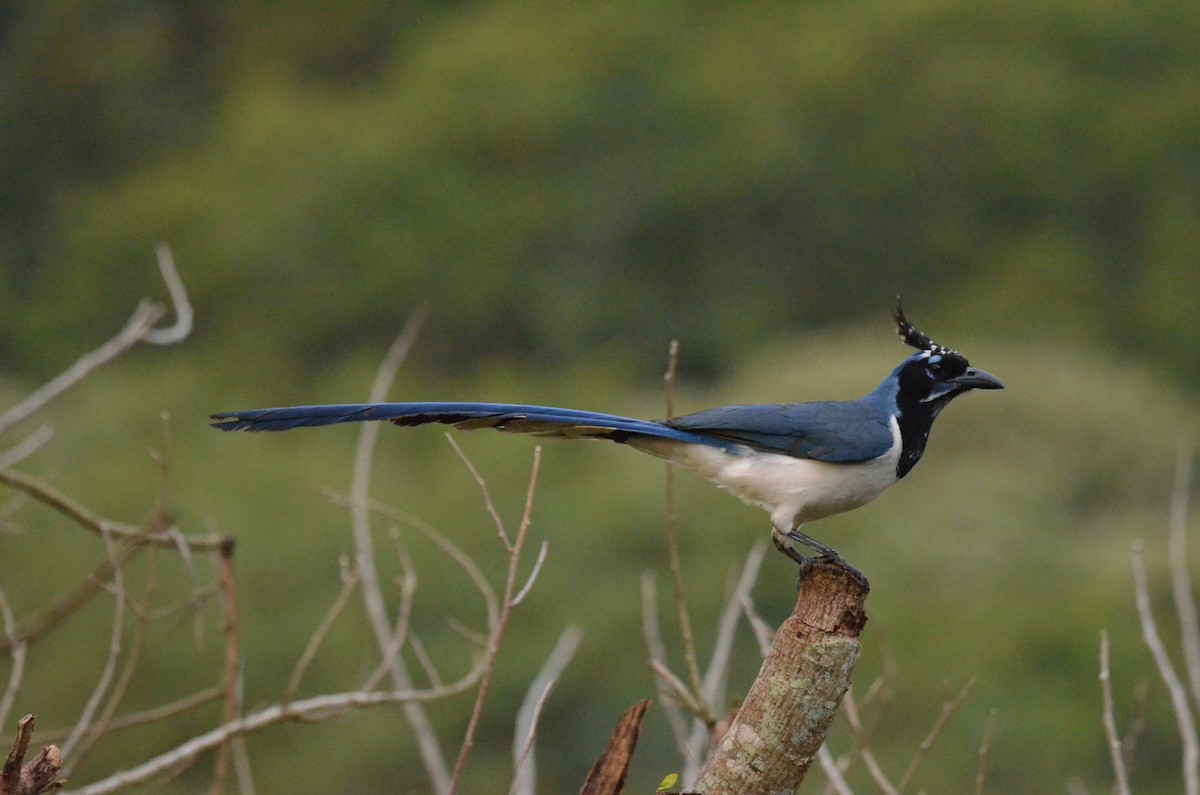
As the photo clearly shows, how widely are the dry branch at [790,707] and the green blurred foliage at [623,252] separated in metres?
13.9

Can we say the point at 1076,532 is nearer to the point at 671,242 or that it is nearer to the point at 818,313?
the point at 818,313

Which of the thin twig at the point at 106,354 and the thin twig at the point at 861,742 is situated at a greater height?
the thin twig at the point at 106,354

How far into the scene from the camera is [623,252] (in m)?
33.4

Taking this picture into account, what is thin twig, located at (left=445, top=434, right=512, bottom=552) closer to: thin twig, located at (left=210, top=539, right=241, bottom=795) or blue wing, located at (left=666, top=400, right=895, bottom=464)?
thin twig, located at (left=210, top=539, right=241, bottom=795)

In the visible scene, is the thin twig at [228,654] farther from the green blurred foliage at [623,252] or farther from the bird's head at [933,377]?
the green blurred foliage at [623,252]

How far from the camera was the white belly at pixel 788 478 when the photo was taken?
5172 mm

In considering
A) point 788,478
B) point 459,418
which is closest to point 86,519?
point 459,418

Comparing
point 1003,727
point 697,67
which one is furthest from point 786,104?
point 1003,727

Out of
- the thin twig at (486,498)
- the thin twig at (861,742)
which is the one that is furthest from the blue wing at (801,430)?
the thin twig at (486,498)

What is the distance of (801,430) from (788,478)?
157 mm

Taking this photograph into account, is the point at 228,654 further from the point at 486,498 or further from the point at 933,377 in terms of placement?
the point at 933,377

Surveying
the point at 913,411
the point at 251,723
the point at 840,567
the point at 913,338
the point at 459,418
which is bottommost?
the point at 251,723

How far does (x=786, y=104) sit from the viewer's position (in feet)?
118

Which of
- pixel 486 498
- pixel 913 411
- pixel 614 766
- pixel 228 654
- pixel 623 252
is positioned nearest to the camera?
pixel 614 766
